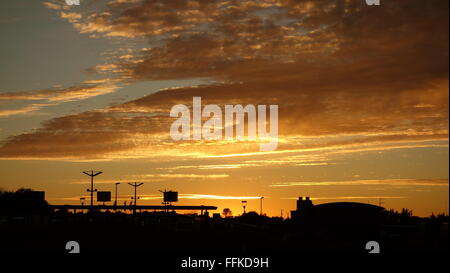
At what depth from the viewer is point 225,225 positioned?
12700 centimetres

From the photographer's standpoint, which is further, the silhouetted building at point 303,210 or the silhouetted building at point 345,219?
the silhouetted building at point 303,210

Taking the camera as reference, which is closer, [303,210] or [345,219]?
[345,219]

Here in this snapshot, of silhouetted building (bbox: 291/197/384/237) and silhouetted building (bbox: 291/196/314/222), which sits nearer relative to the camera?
silhouetted building (bbox: 291/197/384/237)
